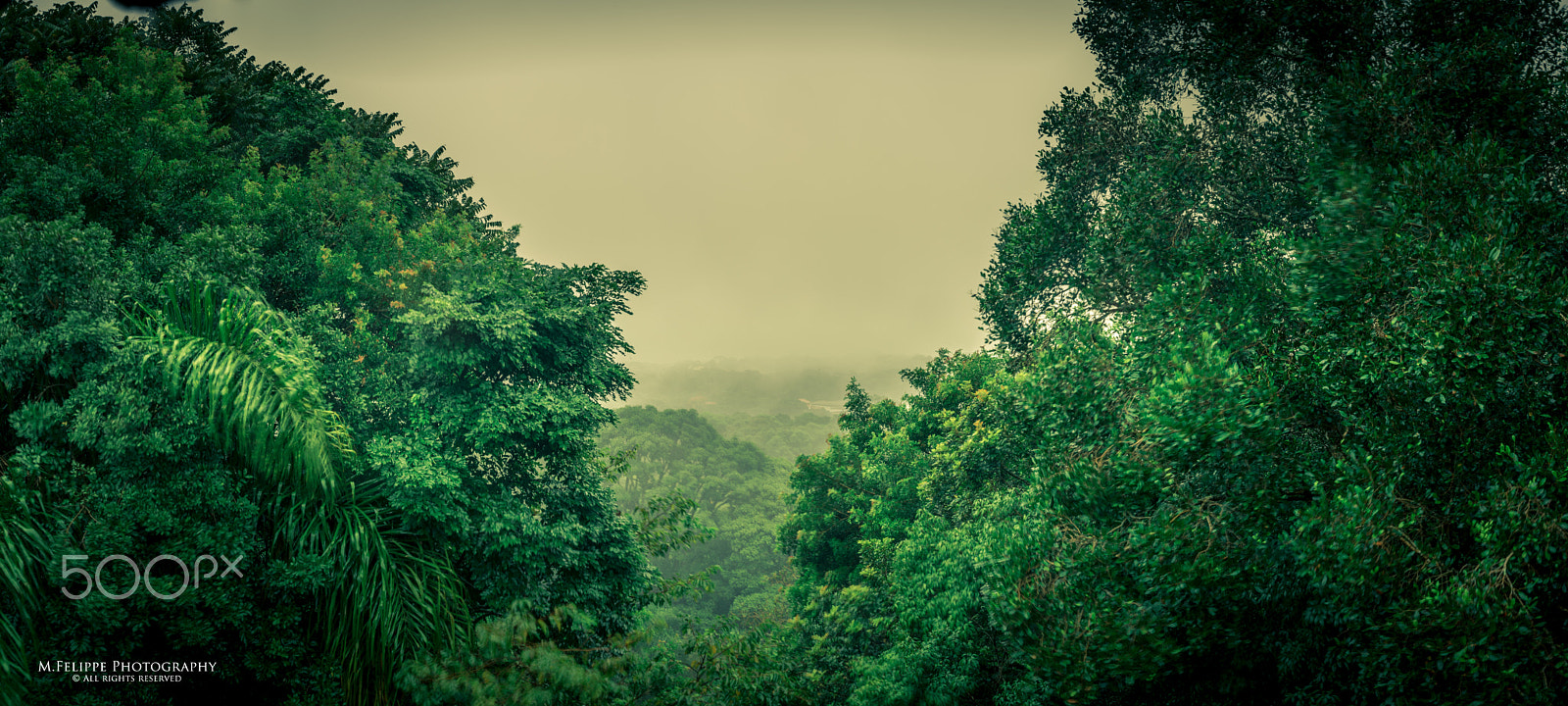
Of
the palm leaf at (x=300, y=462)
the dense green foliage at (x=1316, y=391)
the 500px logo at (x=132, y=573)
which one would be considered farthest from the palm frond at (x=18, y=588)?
the dense green foliage at (x=1316, y=391)

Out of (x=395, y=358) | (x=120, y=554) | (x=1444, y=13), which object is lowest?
(x=120, y=554)

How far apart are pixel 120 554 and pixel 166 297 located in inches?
104

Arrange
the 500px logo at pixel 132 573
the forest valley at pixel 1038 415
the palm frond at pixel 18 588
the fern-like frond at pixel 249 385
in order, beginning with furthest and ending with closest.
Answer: the fern-like frond at pixel 249 385 → the 500px logo at pixel 132 573 → the palm frond at pixel 18 588 → the forest valley at pixel 1038 415

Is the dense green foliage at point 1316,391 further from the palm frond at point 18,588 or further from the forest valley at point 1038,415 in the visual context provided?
the palm frond at point 18,588

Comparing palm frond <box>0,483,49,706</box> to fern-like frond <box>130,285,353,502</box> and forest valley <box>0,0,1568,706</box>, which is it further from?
fern-like frond <box>130,285,353,502</box>

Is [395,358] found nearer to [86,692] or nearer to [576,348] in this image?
[576,348]

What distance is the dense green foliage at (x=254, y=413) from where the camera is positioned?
5641 mm

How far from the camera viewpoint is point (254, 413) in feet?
20.3

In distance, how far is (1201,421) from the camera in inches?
189

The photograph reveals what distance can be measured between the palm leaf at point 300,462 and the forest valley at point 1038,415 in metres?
0.05

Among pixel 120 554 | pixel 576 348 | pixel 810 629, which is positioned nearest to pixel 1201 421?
pixel 576 348

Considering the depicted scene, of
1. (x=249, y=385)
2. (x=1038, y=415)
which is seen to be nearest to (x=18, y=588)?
(x=249, y=385)

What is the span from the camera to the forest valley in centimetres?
436

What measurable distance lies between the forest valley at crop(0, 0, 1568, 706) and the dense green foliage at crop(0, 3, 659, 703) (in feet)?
0.15
